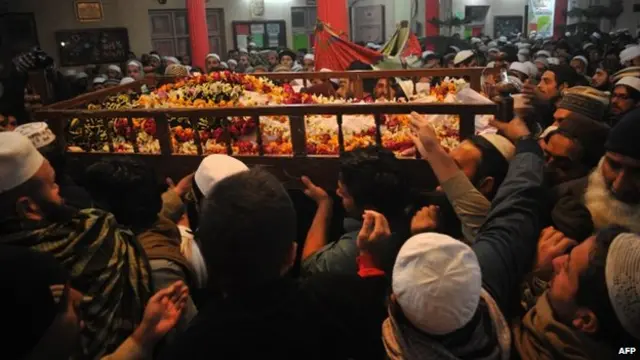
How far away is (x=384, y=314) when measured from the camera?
151 cm

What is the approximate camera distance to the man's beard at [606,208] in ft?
5.94

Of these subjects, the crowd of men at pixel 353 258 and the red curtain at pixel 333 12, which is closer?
the crowd of men at pixel 353 258

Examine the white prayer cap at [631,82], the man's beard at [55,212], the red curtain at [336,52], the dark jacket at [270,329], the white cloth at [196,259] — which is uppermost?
the red curtain at [336,52]

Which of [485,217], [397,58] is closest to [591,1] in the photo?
[397,58]

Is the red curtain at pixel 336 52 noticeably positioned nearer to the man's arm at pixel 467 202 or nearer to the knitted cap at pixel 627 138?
the man's arm at pixel 467 202

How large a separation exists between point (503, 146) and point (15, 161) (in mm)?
1756

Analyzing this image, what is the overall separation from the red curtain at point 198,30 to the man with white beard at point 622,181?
1019 centimetres

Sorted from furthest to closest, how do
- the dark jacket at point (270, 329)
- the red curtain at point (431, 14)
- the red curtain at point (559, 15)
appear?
the red curtain at point (559, 15) → the red curtain at point (431, 14) → the dark jacket at point (270, 329)

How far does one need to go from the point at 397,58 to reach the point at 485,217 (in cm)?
473

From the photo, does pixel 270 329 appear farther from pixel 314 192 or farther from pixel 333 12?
pixel 333 12

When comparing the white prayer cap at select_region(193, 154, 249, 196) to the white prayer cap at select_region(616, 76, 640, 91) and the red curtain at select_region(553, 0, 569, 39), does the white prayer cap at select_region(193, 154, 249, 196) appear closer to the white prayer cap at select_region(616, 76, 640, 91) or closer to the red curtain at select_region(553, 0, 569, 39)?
the white prayer cap at select_region(616, 76, 640, 91)

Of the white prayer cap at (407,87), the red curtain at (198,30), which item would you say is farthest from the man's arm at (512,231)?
the red curtain at (198,30)

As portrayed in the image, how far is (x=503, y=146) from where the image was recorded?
7.39 ft

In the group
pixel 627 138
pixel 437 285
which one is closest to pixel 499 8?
pixel 627 138
